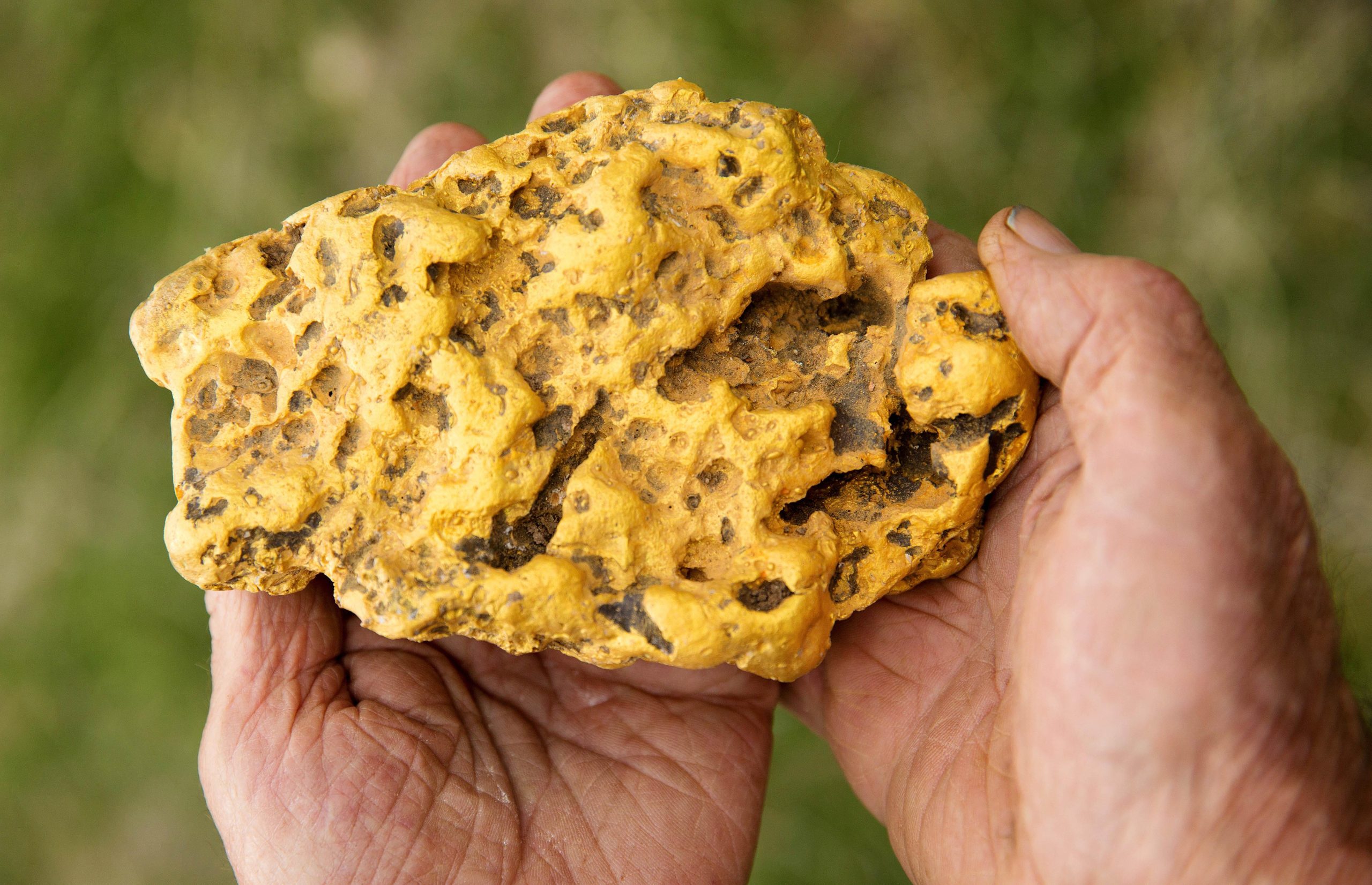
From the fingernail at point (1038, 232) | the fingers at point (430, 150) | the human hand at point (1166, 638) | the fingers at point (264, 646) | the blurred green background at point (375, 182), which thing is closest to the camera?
the human hand at point (1166, 638)

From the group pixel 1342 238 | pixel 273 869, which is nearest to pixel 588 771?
pixel 273 869

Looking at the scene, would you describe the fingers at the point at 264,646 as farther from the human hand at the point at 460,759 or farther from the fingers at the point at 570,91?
the fingers at the point at 570,91

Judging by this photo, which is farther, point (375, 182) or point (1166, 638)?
point (375, 182)

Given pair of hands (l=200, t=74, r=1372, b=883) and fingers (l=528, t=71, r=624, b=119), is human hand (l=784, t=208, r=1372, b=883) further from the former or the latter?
fingers (l=528, t=71, r=624, b=119)

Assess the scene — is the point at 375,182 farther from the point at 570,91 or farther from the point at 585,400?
the point at 585,400

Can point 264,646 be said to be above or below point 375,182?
below

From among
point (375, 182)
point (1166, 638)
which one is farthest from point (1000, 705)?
point (375, 182)

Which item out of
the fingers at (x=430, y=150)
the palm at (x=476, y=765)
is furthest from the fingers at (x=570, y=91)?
the palm at (x=476, y=765)
